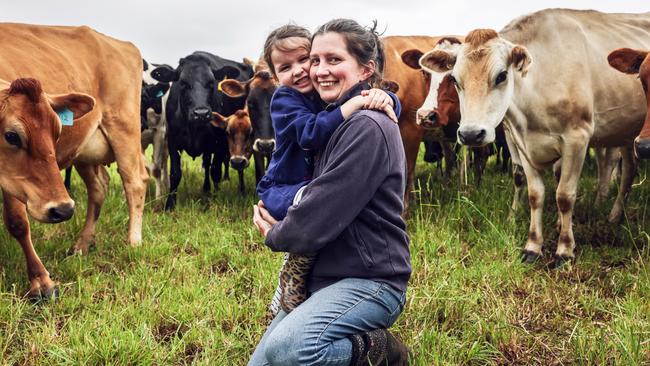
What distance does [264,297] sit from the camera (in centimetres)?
373

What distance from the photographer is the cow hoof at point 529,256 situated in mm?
4664

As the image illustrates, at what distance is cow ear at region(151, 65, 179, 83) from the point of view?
292 inches

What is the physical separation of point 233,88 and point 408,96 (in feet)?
6.68

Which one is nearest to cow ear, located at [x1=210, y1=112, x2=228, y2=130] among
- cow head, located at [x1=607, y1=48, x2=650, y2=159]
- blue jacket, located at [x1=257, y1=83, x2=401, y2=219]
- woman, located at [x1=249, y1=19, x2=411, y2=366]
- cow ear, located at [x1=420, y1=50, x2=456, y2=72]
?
cow ear, located at [x1=420, y1=50, x2=456, y2=72]

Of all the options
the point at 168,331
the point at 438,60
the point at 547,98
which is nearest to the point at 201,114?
the point at 438,60

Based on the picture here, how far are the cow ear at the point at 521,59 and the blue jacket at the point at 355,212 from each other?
2437 millimetres

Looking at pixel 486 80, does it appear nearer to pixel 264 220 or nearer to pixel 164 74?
pixel 264 220

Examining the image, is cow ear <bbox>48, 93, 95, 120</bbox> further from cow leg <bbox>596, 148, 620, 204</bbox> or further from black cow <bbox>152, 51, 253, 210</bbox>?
cow leg <bbox>596, 148, 620, 204</bbox>

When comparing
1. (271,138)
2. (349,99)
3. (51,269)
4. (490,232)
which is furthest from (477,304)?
(271,138)

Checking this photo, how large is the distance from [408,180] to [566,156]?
6.09 ft

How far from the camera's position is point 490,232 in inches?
189

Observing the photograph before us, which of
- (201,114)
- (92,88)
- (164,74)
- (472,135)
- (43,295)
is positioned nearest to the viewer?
(43,295)

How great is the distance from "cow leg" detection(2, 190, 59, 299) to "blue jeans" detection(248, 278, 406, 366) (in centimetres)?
206

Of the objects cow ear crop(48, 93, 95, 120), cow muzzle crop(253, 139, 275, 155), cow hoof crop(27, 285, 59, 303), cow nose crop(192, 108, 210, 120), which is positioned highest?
cow ear crop(48, 93, 95, 120)
